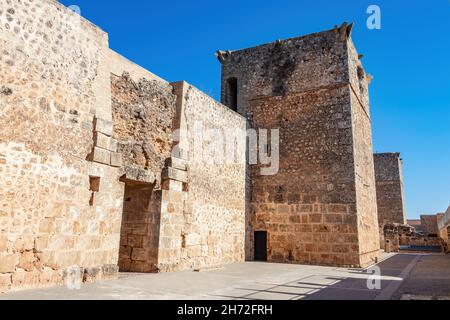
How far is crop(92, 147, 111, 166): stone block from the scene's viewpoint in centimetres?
634

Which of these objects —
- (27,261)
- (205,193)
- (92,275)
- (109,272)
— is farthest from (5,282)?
(205,193)

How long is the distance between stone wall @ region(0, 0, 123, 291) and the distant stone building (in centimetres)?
2

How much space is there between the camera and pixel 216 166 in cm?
1001

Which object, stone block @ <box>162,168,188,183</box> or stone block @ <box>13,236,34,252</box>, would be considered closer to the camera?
stone block @ <box>13,236,34,252</box>

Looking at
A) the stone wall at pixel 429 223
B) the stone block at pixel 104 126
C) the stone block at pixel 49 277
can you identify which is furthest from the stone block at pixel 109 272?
the stone wall at pixel 429 223

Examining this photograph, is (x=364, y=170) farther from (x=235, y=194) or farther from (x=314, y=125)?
(x=235, y=194)

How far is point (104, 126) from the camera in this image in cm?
658

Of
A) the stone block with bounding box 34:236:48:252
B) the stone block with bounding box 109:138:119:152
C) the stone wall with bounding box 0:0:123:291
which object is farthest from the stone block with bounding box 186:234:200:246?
the stone block with bounding box 34:236:48:252

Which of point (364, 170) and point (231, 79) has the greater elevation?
point (231, 79)

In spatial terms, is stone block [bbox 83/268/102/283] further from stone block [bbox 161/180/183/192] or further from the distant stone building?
stone block [bbox 161/180/183/192]

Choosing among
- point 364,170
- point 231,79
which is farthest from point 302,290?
point 231,79

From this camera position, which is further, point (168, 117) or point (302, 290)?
point (168, 117)

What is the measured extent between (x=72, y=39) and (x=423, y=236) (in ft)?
77.2

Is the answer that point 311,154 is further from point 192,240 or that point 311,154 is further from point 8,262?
point 8,262
